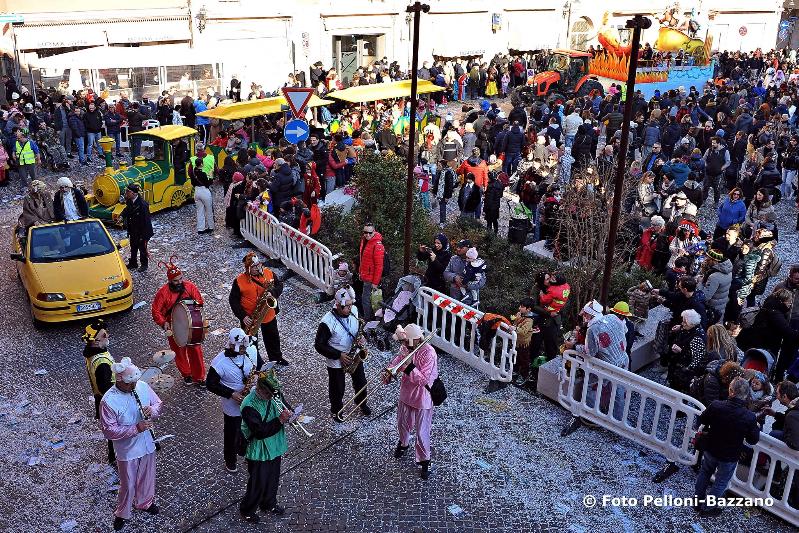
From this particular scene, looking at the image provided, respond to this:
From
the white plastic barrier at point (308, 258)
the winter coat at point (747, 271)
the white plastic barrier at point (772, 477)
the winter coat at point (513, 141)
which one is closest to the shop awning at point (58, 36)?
the winter coat at point (513, 141)

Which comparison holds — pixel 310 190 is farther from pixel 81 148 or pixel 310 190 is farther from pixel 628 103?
pixel 81 148

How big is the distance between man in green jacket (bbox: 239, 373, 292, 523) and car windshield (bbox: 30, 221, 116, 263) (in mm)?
5820

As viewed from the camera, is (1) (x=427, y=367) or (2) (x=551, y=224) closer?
(1) (x=427, y=367)

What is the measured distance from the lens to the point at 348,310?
26.1 ft

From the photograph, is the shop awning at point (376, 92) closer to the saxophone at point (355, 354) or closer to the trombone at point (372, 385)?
the trombone at point (372, 385)

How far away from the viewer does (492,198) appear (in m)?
14.1

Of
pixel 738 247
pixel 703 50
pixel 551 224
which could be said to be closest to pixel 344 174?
pixel 551 224

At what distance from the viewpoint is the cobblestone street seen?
7.04m

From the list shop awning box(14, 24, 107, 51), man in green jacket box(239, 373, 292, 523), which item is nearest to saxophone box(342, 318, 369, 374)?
man in green jacket box(239, 373, 292, 523)

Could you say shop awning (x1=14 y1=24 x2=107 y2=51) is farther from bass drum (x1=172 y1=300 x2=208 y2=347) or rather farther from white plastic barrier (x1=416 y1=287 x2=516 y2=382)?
white plastic barrier (x1=416 y1=287 x2=516 y2=382)

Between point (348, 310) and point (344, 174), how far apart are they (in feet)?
32.0

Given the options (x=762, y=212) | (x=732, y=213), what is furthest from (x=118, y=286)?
(x=762, y=212)

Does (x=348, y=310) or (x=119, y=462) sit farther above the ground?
(x=348, y=310)

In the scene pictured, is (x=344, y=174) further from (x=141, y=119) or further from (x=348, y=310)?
(x=348, y=310)
